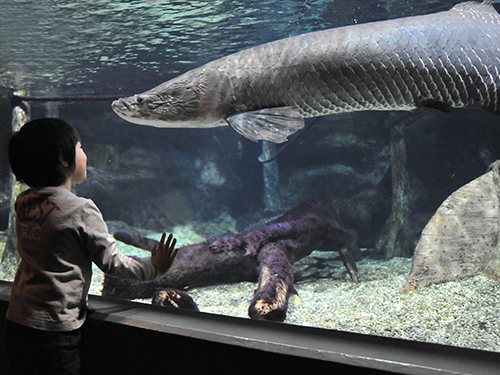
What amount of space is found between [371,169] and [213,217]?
8.52m

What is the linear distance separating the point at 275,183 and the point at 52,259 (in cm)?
1412

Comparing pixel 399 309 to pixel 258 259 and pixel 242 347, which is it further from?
pixel 242 347

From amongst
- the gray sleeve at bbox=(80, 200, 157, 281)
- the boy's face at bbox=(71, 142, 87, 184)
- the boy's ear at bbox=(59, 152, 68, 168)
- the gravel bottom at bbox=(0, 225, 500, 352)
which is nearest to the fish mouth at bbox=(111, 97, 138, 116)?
the boy's face at bbox=(71, 142, 87, 184)

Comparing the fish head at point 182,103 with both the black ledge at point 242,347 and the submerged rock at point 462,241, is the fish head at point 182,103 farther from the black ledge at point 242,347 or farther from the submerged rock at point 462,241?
the submerged rock at point 462,241

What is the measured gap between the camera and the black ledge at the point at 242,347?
1.28 meters

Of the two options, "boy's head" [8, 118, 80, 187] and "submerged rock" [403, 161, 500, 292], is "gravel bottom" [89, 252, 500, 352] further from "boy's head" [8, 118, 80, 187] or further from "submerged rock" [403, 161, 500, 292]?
"boy's head" [8, 118, 80, 187]

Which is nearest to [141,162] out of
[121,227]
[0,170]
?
[121,227]

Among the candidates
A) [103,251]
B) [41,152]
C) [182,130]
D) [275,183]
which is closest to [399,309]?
[103,251]

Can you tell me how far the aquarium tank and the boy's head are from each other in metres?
1.57

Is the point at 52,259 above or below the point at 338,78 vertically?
below

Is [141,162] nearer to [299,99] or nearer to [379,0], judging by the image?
[379,0]

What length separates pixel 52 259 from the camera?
170cm

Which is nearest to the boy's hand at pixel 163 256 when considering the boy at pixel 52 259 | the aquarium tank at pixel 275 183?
the boy at pixel 52 259

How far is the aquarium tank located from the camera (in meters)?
3.83
